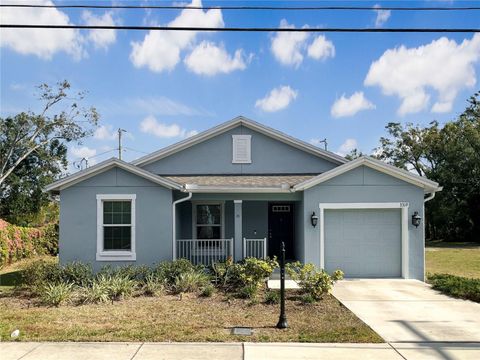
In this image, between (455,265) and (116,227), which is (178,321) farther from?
(455,265)

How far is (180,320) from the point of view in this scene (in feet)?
28.9

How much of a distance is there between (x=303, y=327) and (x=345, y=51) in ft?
24.7

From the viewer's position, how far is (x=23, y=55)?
64.0ft

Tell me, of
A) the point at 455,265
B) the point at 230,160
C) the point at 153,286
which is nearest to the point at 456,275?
the point at 455,265

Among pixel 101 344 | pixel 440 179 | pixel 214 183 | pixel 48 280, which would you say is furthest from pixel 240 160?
pixel 440 179

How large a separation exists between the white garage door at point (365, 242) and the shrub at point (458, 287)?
1.53 metres

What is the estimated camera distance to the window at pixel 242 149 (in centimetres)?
1689

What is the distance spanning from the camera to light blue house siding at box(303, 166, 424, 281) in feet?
45.6

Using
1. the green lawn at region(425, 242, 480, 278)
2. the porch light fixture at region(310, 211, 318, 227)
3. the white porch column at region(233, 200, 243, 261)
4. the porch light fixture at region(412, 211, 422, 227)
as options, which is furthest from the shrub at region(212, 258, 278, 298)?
the green lawn at region(425, 242, 480, 278)

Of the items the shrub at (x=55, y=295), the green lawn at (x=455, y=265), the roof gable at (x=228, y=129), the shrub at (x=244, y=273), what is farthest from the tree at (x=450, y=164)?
the shrub at (x=55, y=295)

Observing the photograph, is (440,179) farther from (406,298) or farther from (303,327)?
(303,327)

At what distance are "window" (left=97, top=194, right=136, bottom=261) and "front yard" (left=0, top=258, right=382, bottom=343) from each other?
2553 millimetres

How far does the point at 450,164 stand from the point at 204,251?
26.7 meters

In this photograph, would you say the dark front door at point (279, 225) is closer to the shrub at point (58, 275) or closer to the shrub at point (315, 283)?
the shrub at point (315, 283)
